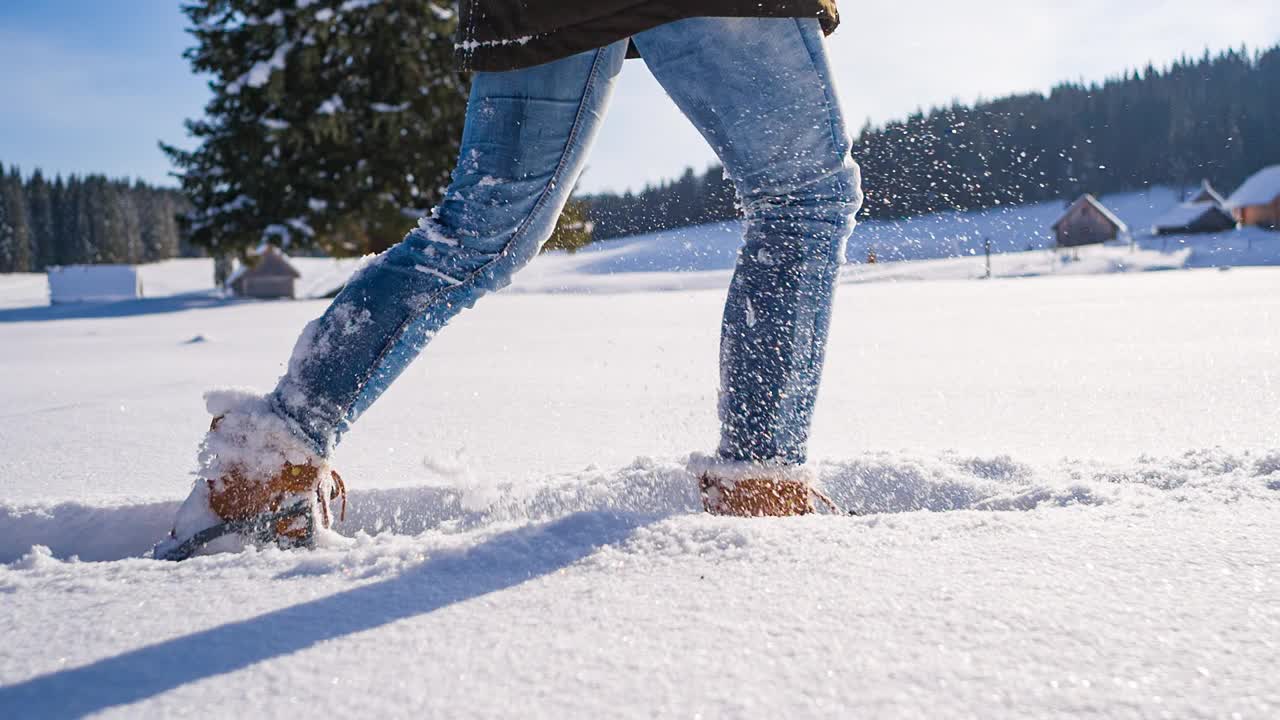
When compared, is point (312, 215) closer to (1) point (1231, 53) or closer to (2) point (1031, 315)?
(2) point (1031, 315)

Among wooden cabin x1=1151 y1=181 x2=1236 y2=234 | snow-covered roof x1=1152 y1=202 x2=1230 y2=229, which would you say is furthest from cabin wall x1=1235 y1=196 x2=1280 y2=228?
snow-covered roof x1=1152 y1=202 x2=1230 y2=229

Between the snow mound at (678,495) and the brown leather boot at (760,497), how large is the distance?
0.07 metres

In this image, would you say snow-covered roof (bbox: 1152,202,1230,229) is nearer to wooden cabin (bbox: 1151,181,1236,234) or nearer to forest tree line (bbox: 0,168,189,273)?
wooden cabin (bbox: 1151,181,1236,234)

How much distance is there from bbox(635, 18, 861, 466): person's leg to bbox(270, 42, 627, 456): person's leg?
14 cm

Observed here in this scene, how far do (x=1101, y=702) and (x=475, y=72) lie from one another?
1.03 metres

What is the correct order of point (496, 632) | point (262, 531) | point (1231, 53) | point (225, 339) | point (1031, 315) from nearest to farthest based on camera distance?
point (496, 632) → point (262, 531) → point (225, 339) → point (1031, 315) → point (1231, 53)

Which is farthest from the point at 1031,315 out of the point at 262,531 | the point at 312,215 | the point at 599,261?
the point at 599,261

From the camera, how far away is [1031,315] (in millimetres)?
4785

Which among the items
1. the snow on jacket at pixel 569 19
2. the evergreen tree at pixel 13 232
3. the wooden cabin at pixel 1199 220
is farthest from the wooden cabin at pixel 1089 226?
the evergreen tree at pixel 13 232

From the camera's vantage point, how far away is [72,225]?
6356cm

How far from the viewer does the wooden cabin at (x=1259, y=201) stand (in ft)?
126

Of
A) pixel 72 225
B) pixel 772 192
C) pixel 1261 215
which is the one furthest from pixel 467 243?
pixel 72 225

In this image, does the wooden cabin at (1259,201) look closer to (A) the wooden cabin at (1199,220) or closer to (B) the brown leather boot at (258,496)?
(A) the wooden cabin at (1199,220)

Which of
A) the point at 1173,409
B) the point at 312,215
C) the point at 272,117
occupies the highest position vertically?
the point at 272,117
